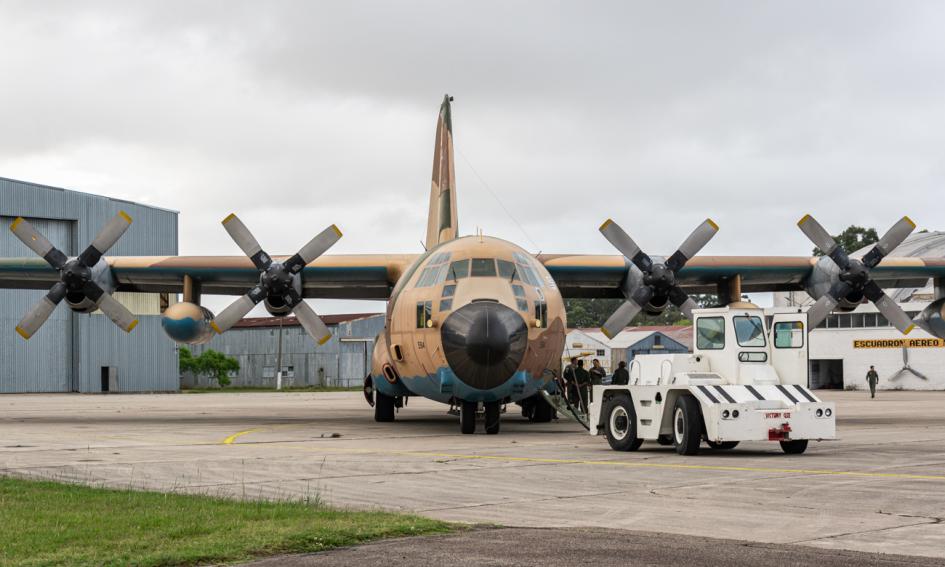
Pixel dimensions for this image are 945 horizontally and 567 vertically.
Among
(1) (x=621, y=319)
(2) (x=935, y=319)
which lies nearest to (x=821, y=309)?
(2) (x=935, y=319)

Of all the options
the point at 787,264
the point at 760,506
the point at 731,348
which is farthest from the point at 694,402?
the point at 787,264

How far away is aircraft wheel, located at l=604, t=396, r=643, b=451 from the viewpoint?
1698 cm

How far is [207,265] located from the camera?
91.2 feet

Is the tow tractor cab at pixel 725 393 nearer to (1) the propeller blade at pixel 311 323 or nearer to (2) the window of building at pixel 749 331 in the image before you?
(2) the window of building at pixel 749 331

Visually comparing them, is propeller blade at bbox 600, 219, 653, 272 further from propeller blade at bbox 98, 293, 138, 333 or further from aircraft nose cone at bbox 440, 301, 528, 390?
propeller blade at bbox 98, 293, 138, 333

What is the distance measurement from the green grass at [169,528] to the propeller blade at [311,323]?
48.5 ft

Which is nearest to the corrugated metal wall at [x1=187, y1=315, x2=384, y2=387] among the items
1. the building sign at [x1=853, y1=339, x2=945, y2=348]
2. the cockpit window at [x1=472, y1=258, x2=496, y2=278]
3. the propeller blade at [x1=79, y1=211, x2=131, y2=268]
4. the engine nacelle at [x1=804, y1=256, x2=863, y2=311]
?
the building sign at [x1=853, y1=339, x2=945, y2=348]

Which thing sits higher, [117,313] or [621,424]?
[117,313]

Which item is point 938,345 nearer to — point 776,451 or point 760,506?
point 776,451

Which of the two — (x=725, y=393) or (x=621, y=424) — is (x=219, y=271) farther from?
(x=725, y=393)

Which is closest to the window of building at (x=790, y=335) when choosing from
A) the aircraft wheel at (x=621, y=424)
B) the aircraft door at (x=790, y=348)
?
the aircraft door at (x=790, y=348)

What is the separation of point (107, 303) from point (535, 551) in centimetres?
2140

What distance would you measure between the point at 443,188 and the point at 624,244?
200 inches

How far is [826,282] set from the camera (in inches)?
1104
